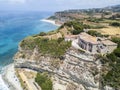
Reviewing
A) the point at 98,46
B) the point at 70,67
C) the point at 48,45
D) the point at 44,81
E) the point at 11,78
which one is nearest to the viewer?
the point at 98,46

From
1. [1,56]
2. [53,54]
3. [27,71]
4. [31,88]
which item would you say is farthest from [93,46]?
[1,56]

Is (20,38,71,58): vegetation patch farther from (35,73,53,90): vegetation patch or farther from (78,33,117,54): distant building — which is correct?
(78,33,117,54): distant building

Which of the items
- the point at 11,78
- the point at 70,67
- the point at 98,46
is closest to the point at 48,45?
the point at 11,78

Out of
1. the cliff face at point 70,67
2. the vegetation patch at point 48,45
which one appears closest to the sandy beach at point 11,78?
the cliff face at point 70,67

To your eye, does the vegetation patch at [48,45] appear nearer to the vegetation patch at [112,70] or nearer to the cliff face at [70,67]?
the cliff face at [70,67]

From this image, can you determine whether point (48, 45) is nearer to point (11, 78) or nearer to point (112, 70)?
point (11, 78)

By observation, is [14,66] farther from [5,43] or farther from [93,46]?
[5,43]
